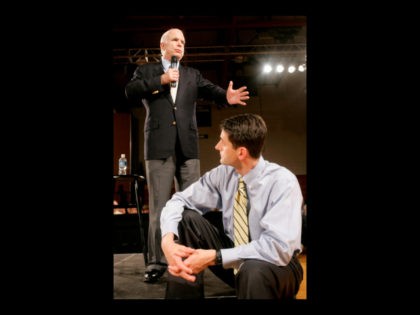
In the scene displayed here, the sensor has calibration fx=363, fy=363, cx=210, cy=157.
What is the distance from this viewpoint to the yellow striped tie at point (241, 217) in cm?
182

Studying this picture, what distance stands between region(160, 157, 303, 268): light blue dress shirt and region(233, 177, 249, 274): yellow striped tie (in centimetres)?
3

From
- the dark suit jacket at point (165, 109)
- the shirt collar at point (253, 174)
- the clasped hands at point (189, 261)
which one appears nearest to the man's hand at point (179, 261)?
the clasped hands at point (189, 261)

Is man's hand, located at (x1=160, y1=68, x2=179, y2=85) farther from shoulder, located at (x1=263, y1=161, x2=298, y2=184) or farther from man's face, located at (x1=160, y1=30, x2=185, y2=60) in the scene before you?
shoulder, located at (x1=263, y1=161, x2=298, y2=184)

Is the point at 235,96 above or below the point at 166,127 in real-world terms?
above

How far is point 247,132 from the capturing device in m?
1.93

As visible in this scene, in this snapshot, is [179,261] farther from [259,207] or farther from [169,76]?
[169,76]

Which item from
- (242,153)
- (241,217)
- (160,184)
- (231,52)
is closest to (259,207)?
(241,217)

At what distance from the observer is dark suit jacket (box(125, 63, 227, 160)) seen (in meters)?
2.25

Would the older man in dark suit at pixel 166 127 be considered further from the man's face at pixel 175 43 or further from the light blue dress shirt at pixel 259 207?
the light blue dress shirt at pixel 259 207

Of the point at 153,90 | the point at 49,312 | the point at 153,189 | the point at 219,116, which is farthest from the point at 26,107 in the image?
the point at 219,116

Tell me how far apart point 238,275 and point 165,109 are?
3.87ft

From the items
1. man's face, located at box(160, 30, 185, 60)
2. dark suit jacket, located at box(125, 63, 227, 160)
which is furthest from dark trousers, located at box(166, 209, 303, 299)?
man's face, located at box(160, 30, 185, 60)

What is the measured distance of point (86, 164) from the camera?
1.87 meters

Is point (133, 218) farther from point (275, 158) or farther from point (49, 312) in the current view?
point (275, 158)
